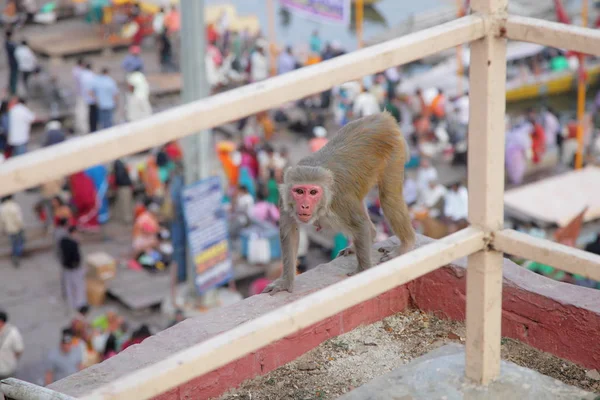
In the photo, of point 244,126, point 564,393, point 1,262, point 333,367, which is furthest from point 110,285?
point 564,393

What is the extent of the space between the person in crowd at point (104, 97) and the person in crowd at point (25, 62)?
2.21m

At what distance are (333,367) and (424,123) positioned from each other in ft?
48.8

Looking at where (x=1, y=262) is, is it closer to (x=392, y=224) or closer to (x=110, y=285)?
Answer: (x=110, y=285)

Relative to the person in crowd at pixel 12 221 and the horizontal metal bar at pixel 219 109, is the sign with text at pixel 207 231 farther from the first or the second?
the horizontal metal bar at pixel 219 109

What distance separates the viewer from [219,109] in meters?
1.90

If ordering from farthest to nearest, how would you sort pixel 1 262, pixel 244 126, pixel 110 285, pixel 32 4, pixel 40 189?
pixel 32 4
pixel 244 126
pixel 40 189
pixel 1 262
pixel 110 285

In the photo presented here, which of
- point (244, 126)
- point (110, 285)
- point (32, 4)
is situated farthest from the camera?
point (32, 4)

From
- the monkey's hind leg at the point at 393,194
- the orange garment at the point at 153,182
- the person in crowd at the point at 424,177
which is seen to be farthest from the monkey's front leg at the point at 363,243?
the person in crowd at the point at 424,177

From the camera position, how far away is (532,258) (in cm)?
240

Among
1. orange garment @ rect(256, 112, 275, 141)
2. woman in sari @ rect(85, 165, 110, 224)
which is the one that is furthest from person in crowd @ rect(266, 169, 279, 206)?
orange garment @ rect(256, 112, 275, 141)

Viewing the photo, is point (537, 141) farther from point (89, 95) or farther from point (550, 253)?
point (550, 253)

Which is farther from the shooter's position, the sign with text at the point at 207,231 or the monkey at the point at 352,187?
the sign with text at the point at 207,231

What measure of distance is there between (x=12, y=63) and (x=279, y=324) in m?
17.2

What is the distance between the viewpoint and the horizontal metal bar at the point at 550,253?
225 cm
